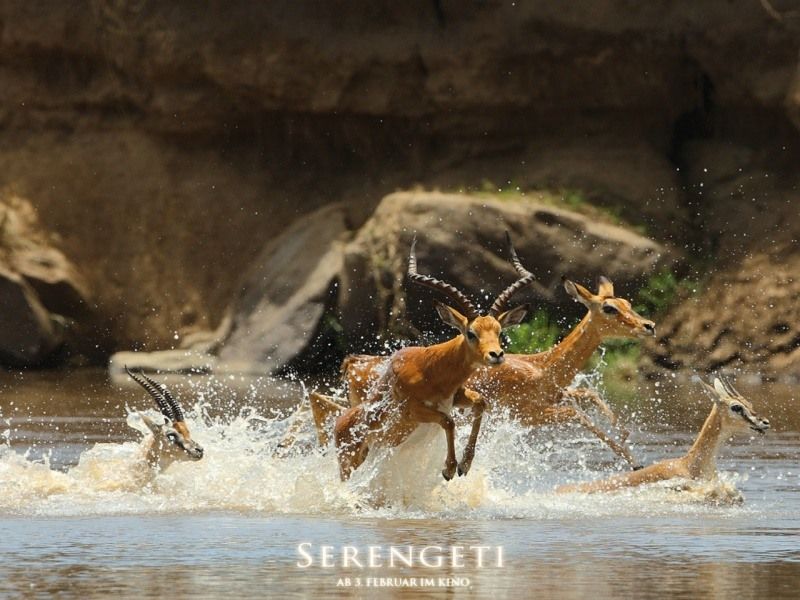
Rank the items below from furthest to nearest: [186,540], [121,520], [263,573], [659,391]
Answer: [659,391], [121,520], [186,540], [263,573]

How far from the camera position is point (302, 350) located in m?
19.0

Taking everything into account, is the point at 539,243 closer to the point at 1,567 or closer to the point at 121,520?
the point at 121,520

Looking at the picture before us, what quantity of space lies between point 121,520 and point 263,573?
6.42 feet

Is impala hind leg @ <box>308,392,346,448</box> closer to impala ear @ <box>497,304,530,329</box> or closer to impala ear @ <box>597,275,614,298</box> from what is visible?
impala ear @ <box>497,304,530,329</box>

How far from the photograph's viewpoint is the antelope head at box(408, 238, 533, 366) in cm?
930

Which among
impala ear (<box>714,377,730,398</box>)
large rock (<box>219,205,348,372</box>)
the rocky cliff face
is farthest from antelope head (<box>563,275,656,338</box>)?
large rock (<box>219,205,348,372</box>)

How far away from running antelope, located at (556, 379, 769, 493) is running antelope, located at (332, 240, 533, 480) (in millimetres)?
916

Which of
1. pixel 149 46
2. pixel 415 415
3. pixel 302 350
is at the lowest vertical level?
pixel 415 415

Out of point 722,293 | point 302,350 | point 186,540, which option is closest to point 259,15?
point 302,350

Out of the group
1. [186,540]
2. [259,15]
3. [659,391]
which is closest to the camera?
[186,540]

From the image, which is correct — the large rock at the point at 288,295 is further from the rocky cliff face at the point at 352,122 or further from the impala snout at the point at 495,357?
the impala snout at the point at 495,357

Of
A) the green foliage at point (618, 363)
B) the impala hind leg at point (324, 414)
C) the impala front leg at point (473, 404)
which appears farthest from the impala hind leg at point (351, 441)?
the green foliage at point (618, 363)

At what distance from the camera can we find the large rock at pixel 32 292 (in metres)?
19.9

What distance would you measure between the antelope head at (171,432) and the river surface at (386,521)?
0.50 ft
